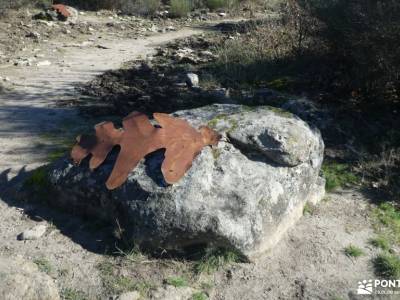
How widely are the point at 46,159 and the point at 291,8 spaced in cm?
457

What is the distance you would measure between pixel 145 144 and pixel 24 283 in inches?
48.2

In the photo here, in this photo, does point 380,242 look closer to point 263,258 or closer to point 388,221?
point 388,221

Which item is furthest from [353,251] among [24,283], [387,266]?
[24,283]

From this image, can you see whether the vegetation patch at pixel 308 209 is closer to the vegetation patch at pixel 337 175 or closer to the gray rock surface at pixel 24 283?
the vegetation patch at pixel 337 175

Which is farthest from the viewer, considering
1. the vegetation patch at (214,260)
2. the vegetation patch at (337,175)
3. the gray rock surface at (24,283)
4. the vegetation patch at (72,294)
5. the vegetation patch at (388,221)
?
the vegetation patch at (337,175)

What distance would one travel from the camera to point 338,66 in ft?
21.4

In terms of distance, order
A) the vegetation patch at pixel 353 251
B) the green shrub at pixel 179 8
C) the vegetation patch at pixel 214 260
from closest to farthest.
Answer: the vegetation patch at pixel 214 260 < the vegetation patch at pixel 353 251 < the green shrub at pixel 179 8

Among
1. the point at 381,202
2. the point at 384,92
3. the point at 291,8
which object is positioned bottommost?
the point at 381,202

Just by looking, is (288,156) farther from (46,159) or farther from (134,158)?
(46,159)

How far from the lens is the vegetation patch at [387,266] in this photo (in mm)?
3436

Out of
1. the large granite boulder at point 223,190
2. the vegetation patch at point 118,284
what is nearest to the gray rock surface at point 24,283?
the vegetation patch at point 118,284

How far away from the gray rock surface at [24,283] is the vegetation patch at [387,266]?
2124 mm

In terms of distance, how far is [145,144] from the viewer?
3.66 meters

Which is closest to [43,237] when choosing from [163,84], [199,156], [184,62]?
[199,156]
